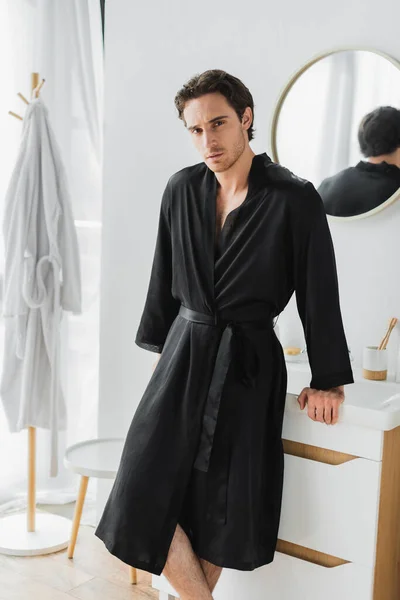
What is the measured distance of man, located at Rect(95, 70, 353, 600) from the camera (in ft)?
5.93

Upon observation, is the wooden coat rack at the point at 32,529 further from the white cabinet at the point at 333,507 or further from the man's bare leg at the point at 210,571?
the white cabinet at the point at 333,507

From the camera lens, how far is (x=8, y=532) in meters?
2.87

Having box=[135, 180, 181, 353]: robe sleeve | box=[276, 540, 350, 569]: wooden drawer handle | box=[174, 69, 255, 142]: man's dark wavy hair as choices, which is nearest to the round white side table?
box=[135, 180, 181, 353]: robe sleeve

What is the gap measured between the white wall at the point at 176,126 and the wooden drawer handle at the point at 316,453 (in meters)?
0.56

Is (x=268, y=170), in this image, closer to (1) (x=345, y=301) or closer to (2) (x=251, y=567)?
(1) (x=345, y=301)

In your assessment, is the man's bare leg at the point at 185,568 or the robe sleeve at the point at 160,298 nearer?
the man's bare leg at the point at 185,568

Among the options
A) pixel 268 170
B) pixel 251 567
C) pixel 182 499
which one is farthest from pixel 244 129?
pixel 251 567

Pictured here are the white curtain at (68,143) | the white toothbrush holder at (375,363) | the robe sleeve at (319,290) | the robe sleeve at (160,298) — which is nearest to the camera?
the robe sleeve at (319,290)

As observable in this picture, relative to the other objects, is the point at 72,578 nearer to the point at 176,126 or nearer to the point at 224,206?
the point at 224,206

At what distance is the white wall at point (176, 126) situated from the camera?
7.64 ft

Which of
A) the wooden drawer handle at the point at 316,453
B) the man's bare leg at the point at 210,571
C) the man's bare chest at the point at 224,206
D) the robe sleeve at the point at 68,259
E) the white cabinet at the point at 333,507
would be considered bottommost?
the man's bare leg at the point at 210,571

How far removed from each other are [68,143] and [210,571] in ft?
6.54

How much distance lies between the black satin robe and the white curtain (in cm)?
147

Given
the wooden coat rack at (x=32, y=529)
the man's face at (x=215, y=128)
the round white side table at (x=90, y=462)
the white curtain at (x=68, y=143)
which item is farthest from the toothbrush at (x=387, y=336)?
the white curtain at (x=68, y=143)
